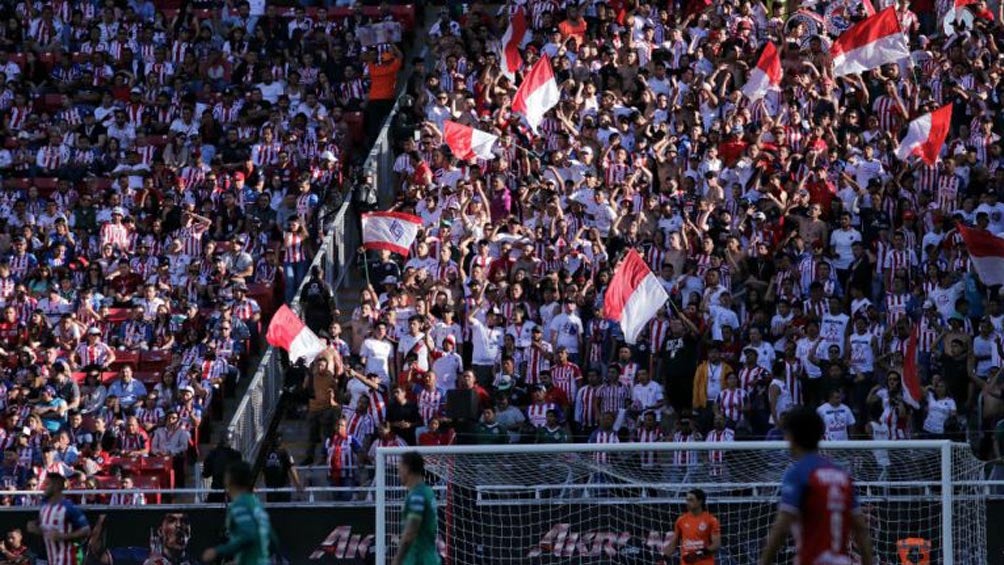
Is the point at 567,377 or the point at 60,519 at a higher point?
the point at 567,377

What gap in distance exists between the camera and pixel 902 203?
25266 mm

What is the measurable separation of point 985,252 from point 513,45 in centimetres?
817

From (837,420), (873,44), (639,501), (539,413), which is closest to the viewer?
(639,501)

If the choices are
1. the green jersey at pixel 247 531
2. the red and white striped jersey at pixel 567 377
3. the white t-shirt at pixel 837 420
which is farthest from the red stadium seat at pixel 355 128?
the green jersey at pixel 247 531

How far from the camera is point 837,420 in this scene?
2206 cm

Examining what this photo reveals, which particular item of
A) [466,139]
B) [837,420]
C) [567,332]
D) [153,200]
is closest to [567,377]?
[567,332]

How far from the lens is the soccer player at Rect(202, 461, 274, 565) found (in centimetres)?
1262

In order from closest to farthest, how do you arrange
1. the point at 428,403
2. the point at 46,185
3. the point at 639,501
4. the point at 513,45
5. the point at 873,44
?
1. the point at 639,501
2. the point at 428,403
3. the point at 873,44
4. the point at 513,45
5. the point at 46,185

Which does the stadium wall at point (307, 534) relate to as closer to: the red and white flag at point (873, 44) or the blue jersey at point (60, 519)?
the blue jersey at point (60, 519)

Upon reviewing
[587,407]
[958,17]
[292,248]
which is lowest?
[587,407]

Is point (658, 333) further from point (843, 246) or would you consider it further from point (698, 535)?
point (698, 535)

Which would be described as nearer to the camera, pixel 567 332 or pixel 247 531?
pixel 247 531

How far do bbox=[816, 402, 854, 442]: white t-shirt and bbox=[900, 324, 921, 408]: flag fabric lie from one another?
2.02ft

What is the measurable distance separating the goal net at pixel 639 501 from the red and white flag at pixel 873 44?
7.95m
